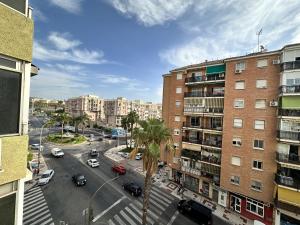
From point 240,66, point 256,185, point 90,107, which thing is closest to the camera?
point 256,185

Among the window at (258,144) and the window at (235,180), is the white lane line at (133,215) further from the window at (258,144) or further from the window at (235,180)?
the window at (258,144)

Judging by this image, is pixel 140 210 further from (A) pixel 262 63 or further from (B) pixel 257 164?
(A) pixel 262 63

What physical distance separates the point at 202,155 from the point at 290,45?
1790 cm

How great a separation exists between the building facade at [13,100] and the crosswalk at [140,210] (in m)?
18.6

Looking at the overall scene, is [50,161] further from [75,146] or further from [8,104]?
[8,104]

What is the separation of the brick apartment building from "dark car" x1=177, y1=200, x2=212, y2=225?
203 inches

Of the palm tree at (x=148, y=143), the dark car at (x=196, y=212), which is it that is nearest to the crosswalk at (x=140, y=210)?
the dark car at (x=196, y=212)

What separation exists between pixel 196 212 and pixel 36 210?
743 inches

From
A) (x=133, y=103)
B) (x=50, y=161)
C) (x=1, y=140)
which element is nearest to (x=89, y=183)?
(x=50, y=161)

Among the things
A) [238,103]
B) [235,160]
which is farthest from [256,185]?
[238,103]

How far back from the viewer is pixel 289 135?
66.6ft

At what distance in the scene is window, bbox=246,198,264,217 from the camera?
22734 millimetres

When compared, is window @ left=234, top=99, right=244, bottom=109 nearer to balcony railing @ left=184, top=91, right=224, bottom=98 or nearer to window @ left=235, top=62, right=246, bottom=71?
balcony railing @ left=184, top=91, right=224, bottom=98

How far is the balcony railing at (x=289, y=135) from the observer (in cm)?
1988
